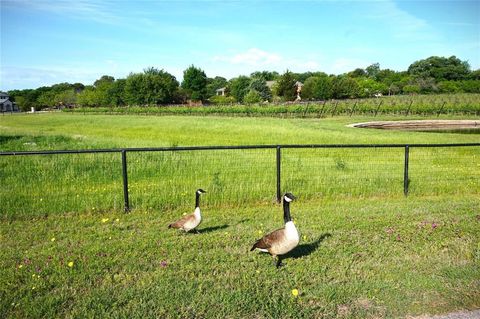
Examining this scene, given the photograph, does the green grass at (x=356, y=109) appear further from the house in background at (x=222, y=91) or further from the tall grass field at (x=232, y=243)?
the house in background at (x=222, y=91)

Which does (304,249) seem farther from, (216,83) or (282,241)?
(216,83)

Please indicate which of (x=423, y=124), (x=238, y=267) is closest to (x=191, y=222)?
(x=238, y=267)

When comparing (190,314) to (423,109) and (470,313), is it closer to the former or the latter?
(470,313)

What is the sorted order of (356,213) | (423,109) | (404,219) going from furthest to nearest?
(423,109)
(356,213)
(404,219)

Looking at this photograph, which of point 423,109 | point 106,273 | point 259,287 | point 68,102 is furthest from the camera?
point 68,102

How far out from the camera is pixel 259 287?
5008mm

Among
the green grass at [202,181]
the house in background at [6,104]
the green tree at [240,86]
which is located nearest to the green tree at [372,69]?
the green tree at [240,86]

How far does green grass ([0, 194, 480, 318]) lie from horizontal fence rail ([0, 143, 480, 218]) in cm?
103

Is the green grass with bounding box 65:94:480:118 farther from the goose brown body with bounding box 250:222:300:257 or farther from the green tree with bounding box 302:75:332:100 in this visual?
the goose brown body with bounding box 250:222:300:257

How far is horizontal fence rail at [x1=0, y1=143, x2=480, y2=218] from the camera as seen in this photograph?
918 cm

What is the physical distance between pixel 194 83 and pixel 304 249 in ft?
374

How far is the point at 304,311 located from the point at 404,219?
4507 mm

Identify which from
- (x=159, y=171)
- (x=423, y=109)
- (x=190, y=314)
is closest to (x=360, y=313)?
(x=190, y=314)

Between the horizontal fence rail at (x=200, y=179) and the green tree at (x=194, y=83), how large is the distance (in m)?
105
